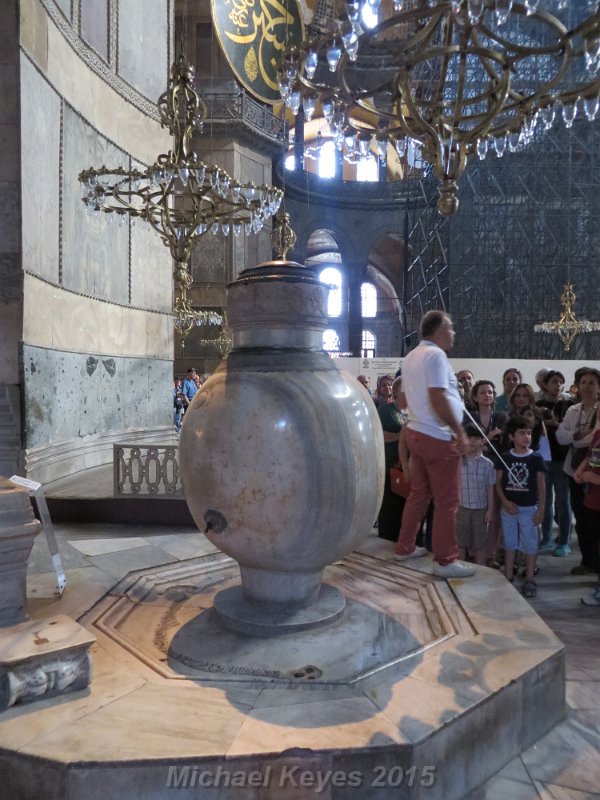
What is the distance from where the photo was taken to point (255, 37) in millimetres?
9812

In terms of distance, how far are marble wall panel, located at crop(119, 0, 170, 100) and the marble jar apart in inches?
313

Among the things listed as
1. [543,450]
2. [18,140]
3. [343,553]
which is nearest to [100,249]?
[18,140]

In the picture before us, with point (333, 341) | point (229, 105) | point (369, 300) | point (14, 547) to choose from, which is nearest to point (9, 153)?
point (14, 547)

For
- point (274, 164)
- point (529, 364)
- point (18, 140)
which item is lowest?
point (529, 364)

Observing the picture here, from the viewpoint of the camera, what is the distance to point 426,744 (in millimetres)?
1859

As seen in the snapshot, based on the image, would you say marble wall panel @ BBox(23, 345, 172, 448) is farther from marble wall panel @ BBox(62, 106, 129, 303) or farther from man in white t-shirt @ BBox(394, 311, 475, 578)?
man in white t-shirt @ BBox(394, 311, 475, 578)

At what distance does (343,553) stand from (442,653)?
566 millimetres

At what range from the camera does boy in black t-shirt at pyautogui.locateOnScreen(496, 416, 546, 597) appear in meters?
4.13

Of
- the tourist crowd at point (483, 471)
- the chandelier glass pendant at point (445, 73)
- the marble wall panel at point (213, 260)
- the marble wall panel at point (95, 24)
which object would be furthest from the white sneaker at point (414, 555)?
the marble wall panel at point (213, 260)

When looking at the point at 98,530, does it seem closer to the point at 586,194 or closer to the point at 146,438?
the point at 146,438

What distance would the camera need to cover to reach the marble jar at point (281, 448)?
2412 mm

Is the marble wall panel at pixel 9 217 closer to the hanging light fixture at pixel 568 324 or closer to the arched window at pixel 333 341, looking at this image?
the hanging light fixture at pixel 568 324

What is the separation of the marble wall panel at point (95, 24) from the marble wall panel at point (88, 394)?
4.25 metres

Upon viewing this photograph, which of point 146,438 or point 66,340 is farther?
point 146,438
